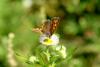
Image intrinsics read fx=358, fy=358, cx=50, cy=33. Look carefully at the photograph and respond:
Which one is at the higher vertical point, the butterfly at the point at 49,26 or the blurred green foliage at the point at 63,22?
the blurred green foliage at the point at 63,22

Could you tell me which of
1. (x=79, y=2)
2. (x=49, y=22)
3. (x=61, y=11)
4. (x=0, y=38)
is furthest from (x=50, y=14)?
(x=49, y=22)

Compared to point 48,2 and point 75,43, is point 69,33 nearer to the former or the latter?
point 75,43

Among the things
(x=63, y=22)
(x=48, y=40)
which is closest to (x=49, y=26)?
(x=48, y=40)

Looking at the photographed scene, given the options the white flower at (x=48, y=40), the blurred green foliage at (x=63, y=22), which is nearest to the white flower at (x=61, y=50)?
the white flower at (x=48, y=40)

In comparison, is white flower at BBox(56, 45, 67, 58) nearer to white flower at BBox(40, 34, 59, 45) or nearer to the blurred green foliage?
white flower at BBox(40, 34, 59, 45)

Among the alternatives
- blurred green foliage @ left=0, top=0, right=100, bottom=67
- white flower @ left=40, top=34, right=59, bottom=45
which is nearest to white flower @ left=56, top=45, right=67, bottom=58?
white flower @ left=40, top=34, right=59, bottom=45

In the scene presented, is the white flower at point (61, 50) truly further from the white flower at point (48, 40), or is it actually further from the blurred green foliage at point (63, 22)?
the blurred green foliage at point (63, 22)

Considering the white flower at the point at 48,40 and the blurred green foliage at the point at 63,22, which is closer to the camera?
the white flower at the point at 48,40

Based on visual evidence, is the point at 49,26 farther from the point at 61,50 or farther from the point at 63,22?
the point at 63,22
